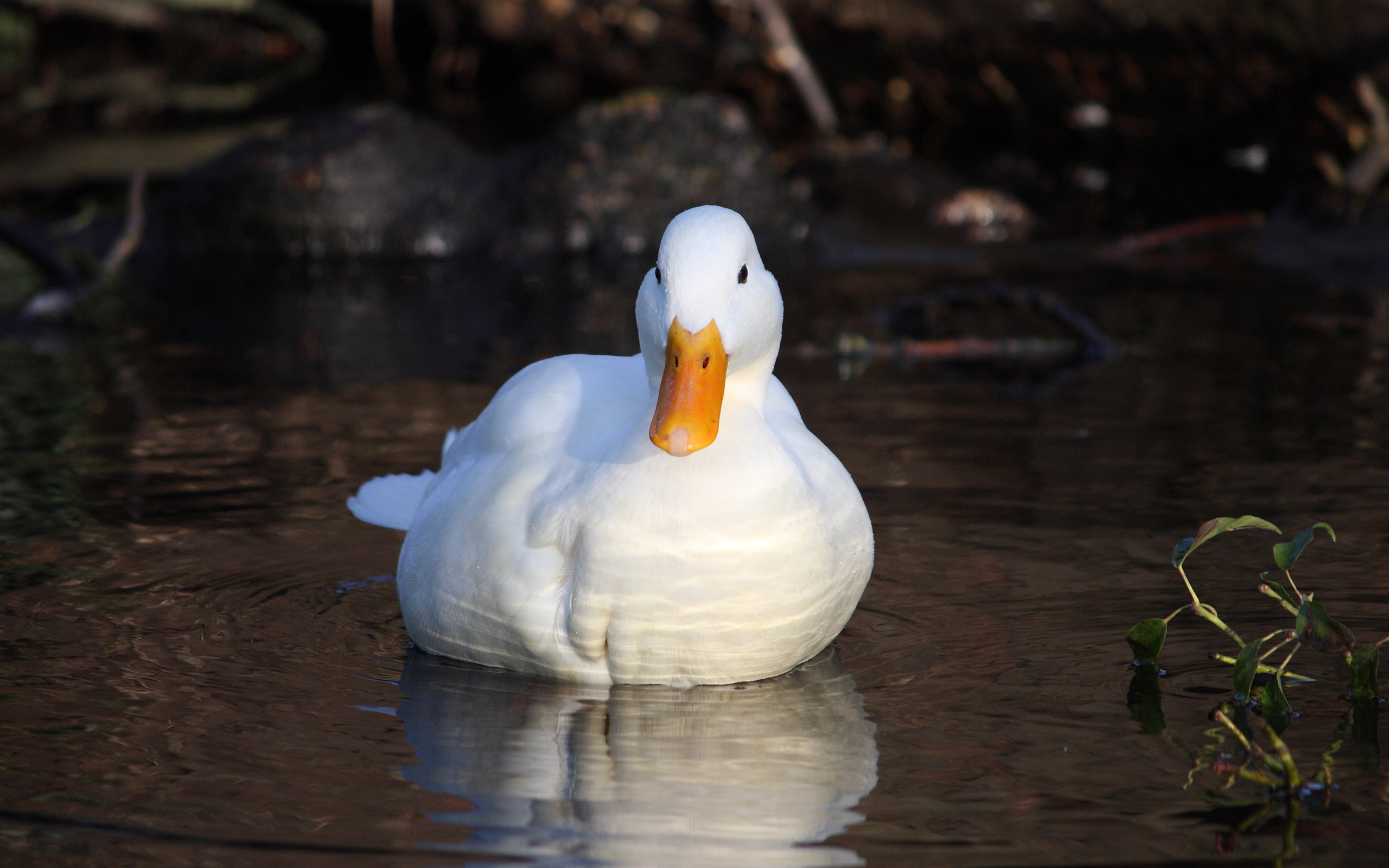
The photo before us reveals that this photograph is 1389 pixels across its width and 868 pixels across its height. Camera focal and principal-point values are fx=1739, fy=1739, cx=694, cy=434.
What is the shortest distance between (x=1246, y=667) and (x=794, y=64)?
1323 cm

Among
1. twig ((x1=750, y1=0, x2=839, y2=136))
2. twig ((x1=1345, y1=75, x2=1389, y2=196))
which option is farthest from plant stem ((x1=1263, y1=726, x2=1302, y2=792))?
twig ((x1=750, y1=0, x2=839, y2=136))

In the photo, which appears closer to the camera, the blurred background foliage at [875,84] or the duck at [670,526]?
the duck at [670,526]

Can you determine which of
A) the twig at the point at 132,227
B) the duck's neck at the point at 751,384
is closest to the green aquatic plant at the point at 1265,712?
the duck's neck at the point at 751,384

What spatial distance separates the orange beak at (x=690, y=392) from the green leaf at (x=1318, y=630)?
4.32ft

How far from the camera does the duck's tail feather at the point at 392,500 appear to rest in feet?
16.0

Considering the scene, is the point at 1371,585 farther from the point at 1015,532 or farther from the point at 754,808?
the point at 754,808

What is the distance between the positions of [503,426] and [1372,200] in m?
10.0

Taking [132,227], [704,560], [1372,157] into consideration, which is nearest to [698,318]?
[704,560]

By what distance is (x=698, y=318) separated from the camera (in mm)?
3705

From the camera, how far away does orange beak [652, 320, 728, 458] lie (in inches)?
142

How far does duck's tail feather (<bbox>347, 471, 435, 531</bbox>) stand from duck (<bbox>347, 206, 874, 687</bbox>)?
70cm

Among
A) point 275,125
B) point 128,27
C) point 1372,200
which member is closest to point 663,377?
point 1372,200

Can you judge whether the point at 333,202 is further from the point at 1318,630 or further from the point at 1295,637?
the point at 1318,630

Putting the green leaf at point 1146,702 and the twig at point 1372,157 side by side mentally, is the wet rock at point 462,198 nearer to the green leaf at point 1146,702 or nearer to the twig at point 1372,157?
the twig at point 1372,157
